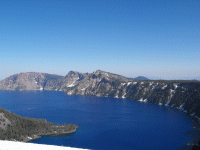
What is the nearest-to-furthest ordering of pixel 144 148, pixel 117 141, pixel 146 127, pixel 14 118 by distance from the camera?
pixel 144 148 < pixel 117 141 < pixel 14 118 < pixel 146 127

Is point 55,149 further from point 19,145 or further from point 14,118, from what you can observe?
point 14,118

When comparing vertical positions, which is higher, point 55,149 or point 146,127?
point 55,149

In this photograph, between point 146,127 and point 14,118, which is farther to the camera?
point 146,127

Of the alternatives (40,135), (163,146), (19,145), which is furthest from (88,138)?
(19,145)

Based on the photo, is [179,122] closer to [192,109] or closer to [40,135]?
[192,109]

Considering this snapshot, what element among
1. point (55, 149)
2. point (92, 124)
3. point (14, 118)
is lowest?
point (92, 124)

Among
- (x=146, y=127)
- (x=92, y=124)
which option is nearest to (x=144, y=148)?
(x=146, y=127)

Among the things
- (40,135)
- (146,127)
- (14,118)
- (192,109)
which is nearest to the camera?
(40,135)
